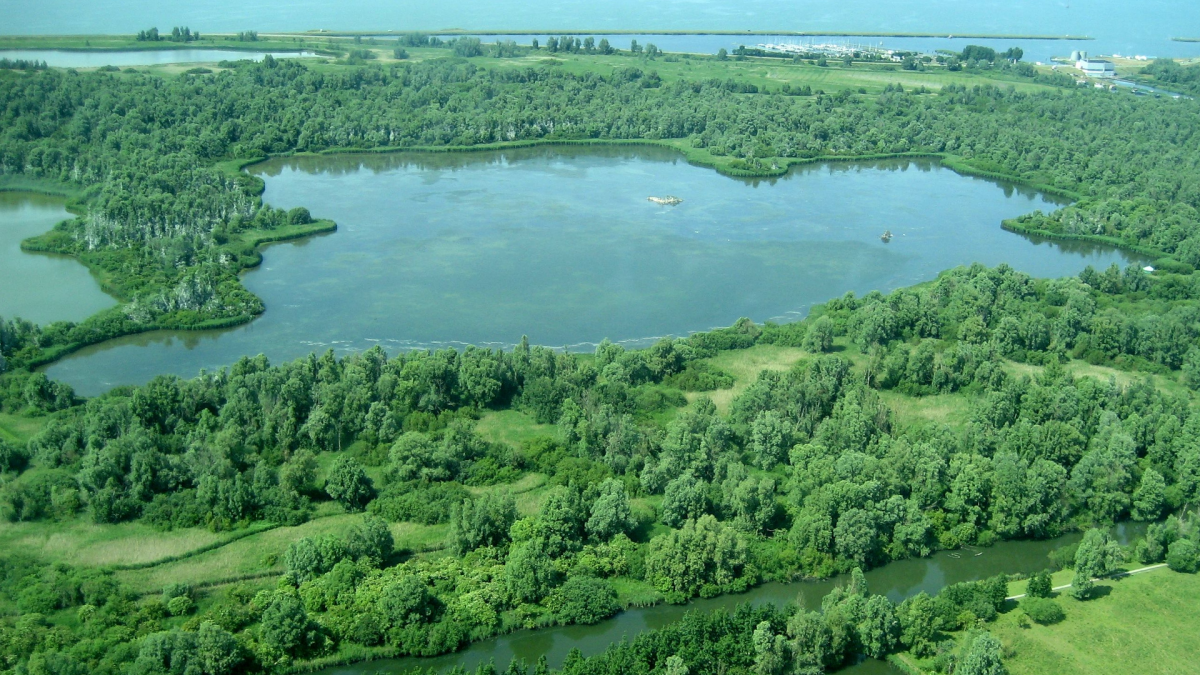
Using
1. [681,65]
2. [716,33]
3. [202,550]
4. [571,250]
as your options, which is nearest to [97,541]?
[202,550]

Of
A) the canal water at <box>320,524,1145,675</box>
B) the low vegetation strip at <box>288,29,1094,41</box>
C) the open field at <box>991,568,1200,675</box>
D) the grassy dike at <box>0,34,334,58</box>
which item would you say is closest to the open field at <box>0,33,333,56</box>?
the grassy dike at <box>0,34,334,58</box>

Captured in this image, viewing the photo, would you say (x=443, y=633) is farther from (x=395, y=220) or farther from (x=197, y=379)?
(x=395, y=220)

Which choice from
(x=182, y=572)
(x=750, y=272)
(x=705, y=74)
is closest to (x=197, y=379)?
(x=182, y=572)

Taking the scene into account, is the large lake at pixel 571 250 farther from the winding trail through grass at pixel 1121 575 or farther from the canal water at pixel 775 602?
the winding trail through grass at pixel 1121 575

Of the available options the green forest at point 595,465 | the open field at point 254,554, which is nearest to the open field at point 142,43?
the green forest at point 595,465

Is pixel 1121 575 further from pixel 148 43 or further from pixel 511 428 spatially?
pixel 148 43

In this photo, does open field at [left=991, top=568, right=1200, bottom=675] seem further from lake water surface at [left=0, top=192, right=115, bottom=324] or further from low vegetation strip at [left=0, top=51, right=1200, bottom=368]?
lake water surface at [left=0, top=192, right=115, bottom=324]
